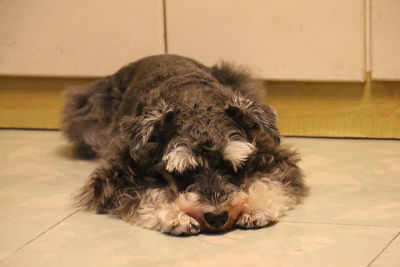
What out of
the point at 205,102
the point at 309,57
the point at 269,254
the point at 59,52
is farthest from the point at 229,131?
the point at 59,52

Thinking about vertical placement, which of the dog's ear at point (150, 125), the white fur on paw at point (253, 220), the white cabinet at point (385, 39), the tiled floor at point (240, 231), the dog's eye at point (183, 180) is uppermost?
the white cabinet at point (385, 39)

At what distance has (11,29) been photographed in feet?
16.2

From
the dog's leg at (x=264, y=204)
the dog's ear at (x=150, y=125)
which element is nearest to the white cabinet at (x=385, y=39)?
the dog's leg at (x=264, y=204)

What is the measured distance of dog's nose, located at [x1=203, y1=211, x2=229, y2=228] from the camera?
302cm

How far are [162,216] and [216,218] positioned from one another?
0.90ft

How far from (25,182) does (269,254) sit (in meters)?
1.71

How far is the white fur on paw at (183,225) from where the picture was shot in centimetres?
309

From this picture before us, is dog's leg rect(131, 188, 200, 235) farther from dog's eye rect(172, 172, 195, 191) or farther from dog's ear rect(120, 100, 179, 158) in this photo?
dog's ear rect(120, 100, 179, 158)

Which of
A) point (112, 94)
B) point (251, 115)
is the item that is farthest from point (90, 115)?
point (251, 115)

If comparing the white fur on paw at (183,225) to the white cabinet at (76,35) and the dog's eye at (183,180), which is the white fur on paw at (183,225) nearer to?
the dog's eye at (183,180)

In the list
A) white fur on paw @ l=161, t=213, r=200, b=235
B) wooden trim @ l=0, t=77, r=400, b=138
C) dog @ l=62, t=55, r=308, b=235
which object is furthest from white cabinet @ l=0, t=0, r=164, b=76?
white fur on paw @ l=161, t=213, r=200, b=235

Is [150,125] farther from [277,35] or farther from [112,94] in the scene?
[277,35]

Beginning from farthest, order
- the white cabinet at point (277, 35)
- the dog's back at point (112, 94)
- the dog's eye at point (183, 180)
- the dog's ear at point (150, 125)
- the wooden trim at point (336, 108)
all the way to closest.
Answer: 1. the wooden trim at point (336, 108)
2. the white cabinet at point (277, 35)
3. the dog's back at point (112, 94)
4. the dog's ear at point (150, 125)
5. the dog's eye at point (183, 180)

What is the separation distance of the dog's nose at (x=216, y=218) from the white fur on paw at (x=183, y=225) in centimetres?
7
